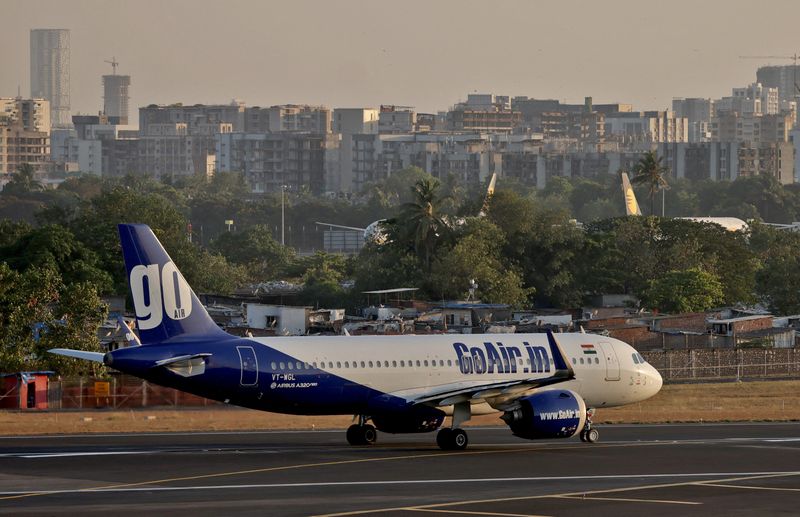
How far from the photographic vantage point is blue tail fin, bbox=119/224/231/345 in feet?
155

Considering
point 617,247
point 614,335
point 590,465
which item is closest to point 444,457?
point 590,465

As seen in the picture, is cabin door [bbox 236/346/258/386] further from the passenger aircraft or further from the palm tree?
the palm tree

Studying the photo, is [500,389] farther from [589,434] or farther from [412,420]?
[589,434]

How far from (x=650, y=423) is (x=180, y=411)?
64.0 ft

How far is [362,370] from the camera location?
4994cm

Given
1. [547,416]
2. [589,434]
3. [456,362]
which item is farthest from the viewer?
[589,434]

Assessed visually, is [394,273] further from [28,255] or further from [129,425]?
[129,425]

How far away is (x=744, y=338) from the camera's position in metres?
103

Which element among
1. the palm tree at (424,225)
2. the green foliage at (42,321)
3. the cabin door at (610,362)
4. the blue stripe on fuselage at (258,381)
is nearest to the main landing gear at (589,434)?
the cabin door at (610,362)

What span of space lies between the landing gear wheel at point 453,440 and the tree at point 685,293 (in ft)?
249

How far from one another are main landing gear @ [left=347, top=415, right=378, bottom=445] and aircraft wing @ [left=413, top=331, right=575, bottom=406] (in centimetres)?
243

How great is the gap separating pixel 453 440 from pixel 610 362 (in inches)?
295

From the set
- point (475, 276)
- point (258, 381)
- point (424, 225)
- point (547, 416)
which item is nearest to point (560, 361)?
point (547, 416)

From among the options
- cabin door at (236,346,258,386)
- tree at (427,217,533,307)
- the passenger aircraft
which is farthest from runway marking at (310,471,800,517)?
tree at (427,217,533,307)
